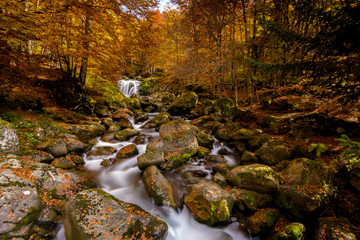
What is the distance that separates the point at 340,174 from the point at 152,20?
9164mm

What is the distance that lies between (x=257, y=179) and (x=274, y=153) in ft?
6.20

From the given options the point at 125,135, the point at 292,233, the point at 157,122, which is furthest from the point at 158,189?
the point at 157,122

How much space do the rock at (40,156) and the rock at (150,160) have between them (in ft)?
10.9

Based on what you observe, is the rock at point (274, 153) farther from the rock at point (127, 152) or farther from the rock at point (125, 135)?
the rock at point (125, 135)

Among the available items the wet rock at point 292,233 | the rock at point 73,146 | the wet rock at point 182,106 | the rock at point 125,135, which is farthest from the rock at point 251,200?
the wet rock at point 182,106

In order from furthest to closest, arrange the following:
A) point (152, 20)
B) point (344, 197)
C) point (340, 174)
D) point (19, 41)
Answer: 1. point (152, 20)
2. point (19, 41)
3. point (340, 174)
4. point (344, 197)

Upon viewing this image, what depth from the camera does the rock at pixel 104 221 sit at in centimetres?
291

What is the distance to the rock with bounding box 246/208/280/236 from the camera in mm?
3630

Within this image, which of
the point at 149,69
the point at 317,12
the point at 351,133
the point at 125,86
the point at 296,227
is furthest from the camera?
the point at 149,69

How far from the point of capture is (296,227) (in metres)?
3.21

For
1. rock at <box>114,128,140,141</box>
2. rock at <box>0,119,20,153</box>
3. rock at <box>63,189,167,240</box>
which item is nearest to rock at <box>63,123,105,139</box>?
rock at <box>114,128,140,141</box>

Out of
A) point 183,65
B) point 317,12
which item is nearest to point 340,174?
point 317,12

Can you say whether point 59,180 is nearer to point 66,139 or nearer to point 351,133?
point 66,139

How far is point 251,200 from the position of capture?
13.6ft
